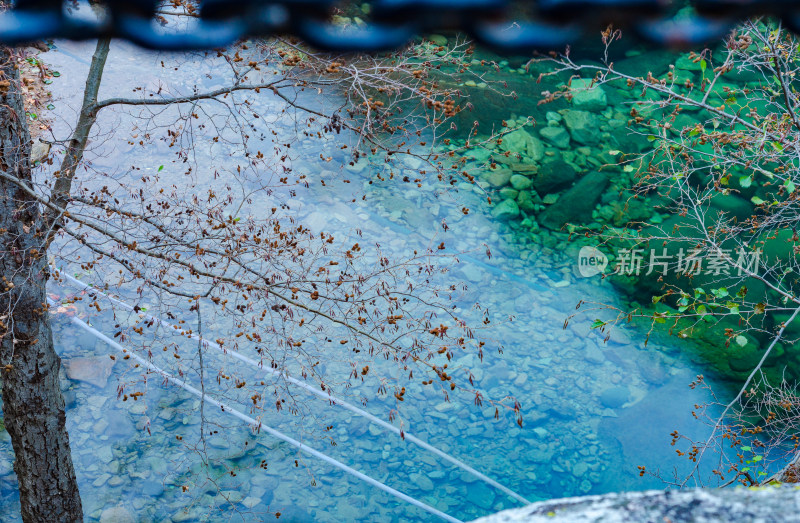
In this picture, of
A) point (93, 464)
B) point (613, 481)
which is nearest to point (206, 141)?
point (93, 464)

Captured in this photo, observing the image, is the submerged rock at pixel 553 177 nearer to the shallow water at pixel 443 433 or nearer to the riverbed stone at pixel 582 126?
the riverbed stone at pixel 582 126

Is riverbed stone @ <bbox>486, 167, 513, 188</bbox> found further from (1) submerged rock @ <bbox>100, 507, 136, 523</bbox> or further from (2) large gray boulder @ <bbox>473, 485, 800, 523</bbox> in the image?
(2) large gray boulder @ <bbox>473, 485, 800, 523</bbox>

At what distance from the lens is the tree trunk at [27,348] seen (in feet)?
11.0

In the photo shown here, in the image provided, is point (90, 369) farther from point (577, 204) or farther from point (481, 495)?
point (577, 204)

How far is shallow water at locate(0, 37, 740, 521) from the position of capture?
5.70m

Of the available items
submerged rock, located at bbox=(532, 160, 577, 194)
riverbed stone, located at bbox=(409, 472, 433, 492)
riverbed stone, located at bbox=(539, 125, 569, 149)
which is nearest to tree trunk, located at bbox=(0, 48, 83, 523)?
riverbed stone, located at bbox=(409, 472, 433, 492)

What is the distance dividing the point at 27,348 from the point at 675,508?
396 centimetres

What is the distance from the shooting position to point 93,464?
19.0 feet

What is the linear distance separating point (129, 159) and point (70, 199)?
5.47 m

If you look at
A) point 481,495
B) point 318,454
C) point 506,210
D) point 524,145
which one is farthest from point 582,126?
point 318,454

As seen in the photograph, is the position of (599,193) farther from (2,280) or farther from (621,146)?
(2,280)

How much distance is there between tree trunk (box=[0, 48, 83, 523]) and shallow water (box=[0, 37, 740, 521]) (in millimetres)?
1099

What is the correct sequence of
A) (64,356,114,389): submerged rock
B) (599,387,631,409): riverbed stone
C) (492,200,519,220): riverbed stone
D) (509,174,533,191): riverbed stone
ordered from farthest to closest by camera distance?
(509,174,533,191): riverbed stone < (492,200,519,220): riverbed stone < (599,387,631,409): riverbed stone < (64,356,114,389): submerged rock

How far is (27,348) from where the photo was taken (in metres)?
3.68
